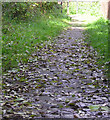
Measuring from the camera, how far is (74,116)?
13.9 ft

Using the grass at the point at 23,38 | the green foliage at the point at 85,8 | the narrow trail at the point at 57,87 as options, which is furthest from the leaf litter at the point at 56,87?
the green foliage at the point at 85,8

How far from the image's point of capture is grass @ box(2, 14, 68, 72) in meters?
7.85

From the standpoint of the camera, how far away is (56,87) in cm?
584

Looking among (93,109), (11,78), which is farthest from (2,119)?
(11,78)

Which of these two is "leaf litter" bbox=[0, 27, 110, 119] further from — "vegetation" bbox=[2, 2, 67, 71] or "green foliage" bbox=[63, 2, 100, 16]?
"green foliage" bbox=[63, 2, 100, 16]

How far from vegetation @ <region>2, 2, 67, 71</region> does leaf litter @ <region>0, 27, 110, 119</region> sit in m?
0.37

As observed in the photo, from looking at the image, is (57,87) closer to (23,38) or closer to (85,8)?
(23,38)

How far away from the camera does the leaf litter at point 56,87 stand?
4.45 metres

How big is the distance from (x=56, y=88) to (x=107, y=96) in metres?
1.16

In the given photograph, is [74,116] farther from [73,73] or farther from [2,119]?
[73,73]

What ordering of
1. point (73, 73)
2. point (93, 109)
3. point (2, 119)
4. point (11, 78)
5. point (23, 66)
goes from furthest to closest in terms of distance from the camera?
1. point (23, 66)
2. point (73, 73)
3. point (11, 78)
4. point (93, 109)
5. point (2, 119)

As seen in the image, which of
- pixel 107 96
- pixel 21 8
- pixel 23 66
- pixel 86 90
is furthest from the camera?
pixel 21 8

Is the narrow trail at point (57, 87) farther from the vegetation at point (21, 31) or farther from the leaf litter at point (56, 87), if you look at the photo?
the vegetation at point (21, 31)

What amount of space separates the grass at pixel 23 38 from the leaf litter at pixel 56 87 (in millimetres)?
304
